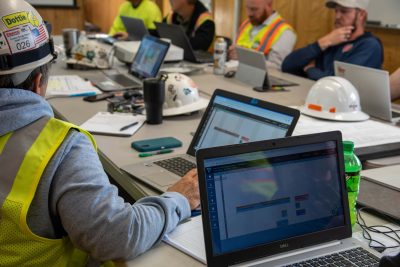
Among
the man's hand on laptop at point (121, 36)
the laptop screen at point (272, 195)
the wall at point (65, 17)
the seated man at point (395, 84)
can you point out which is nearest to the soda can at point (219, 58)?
the seated man at point (395, 84)

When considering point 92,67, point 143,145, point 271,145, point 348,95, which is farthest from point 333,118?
point 92,67

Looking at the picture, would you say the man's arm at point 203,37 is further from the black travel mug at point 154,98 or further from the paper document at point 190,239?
the paper document at point 190,239

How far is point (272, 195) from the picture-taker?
3.33 ft

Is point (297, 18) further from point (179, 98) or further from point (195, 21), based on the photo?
point (179, 98)

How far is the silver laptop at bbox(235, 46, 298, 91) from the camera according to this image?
2.76 metres

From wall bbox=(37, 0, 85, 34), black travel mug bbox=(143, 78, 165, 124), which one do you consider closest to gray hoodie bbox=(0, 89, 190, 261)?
black travel mug bbox=(143, 78, 165, 124)

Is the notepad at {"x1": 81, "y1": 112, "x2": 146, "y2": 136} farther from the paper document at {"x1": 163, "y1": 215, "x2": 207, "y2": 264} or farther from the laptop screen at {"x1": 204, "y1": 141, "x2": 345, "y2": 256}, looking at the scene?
the laptop screen at {"x1": 204, "y1": 141, "x2": 345, "y2": 256}

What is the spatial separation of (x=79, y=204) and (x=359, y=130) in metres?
1.32

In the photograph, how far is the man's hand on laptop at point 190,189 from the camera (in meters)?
1.27

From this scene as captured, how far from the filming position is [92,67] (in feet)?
10.9

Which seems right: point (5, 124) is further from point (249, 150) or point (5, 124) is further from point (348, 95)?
point (348, 95)

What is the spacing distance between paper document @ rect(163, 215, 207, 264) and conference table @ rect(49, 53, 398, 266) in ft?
0.04

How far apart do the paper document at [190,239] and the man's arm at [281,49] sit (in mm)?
2573

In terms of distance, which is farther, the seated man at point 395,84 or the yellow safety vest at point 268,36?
the yellow safety vest at point 268,36
